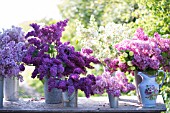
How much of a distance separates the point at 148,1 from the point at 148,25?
0.44m

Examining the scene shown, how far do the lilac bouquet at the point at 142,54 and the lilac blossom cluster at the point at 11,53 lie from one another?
24.1 inches

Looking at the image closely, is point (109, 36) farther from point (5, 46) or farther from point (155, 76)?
point (5, 46)

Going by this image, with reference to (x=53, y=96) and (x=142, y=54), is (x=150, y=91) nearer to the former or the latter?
(x=142, y=54)

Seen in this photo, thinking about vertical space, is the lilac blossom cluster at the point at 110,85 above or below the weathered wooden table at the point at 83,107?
above

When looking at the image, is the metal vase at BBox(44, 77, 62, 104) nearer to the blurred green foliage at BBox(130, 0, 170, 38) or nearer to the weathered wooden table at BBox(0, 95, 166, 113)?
the weathered wooden table at BBox(0, 95, 166, 113)

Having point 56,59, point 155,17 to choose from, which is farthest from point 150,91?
point 155,17

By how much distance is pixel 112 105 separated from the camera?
242 cm

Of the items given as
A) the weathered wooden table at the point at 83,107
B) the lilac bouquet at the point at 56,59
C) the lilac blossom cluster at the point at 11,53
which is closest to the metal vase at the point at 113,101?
the weathered wooden table at the point at 83,107

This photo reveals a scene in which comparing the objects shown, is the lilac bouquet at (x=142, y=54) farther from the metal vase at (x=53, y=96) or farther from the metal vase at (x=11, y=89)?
the metal vase at (x=11, y=89)

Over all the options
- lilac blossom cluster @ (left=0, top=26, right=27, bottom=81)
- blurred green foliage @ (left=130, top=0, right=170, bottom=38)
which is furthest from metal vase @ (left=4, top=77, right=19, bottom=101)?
blurred green foliage @ (left=130, top=0, right=170, bottom=38)

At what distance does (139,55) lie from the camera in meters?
2.38

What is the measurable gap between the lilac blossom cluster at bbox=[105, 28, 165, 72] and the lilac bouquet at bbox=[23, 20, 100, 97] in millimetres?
202

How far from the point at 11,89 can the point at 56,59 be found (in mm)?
527

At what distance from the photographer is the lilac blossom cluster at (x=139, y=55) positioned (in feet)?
7.78
